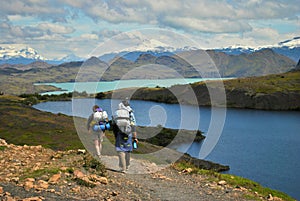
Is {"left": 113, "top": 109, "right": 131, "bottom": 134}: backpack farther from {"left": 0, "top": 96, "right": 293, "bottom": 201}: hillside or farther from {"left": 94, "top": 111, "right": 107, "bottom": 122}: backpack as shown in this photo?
{"left": 0, "top": 96, "right": 293, "bottom": 201}: hillside

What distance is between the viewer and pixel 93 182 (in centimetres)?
1507

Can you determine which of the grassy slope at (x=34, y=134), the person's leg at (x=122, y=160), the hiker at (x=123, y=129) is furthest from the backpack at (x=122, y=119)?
the grassy slope at (x=34, y=134)

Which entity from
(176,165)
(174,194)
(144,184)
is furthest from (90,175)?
(176,165)

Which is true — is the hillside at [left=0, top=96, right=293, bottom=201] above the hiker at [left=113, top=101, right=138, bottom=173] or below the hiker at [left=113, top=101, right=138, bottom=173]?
below

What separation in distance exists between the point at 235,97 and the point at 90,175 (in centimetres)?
17878

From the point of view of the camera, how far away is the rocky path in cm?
1350

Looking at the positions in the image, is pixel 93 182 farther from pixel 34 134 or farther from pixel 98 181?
pixel 34 134

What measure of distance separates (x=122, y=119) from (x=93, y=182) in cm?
349

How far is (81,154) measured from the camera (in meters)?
21.7

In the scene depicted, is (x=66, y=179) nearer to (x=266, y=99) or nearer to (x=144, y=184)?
(x=144, y=184)

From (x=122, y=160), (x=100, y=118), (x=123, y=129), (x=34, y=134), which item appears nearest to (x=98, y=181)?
(x=122, y=160)

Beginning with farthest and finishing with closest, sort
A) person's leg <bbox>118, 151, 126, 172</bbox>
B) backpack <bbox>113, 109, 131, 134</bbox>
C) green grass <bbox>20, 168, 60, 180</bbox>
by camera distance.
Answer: person's leg <bbox>118, 151, 126, 172</bbox>
backpack <bbox>113, 109, 131, 134</bbox>
green grass <bbox>20, 168, 60, 180</bbox>

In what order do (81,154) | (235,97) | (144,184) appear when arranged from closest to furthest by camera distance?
(144,184) → (81,154) → (235,97)

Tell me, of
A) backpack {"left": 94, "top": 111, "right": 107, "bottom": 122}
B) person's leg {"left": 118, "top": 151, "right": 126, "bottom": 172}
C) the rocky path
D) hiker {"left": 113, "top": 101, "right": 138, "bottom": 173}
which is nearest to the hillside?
the rocky path
